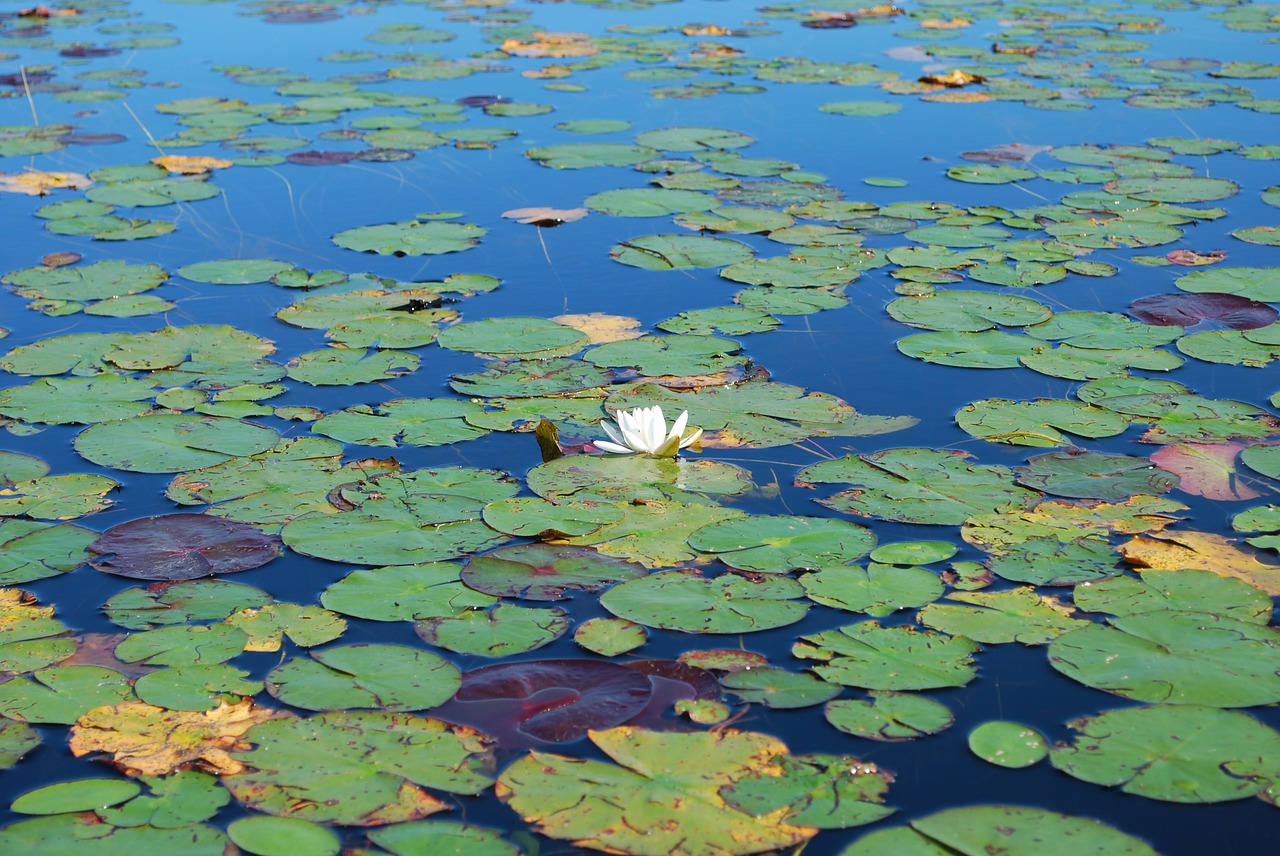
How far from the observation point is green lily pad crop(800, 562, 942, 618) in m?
3.41

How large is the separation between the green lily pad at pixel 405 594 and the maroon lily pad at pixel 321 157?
572 cm

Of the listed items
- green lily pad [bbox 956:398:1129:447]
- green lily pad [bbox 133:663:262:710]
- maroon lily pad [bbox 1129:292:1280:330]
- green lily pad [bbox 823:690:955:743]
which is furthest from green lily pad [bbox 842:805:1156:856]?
maroon lily pad [bbox 1129:292:1280:330]

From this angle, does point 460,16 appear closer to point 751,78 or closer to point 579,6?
point 579,6

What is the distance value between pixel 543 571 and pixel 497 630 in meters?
0.32

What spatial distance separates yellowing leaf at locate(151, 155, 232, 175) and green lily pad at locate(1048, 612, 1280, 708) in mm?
7162

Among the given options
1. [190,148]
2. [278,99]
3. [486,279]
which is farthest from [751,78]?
[486,279]

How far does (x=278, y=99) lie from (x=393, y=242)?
15.6ft

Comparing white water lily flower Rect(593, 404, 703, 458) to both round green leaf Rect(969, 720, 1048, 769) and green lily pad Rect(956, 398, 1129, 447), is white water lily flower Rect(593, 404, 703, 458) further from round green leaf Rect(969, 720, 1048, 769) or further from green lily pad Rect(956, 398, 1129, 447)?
round green leaf Rect(969, 720, 1048, 769)

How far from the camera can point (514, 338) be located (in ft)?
18.0

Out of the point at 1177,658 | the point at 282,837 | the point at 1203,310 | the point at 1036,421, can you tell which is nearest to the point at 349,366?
the point at 1036,421

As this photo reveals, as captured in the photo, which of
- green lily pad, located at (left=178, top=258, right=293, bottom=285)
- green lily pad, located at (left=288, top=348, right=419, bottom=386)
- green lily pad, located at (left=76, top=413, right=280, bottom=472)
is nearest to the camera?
green lily pad, located at (left=76, top=413, right=280, bottom=472)

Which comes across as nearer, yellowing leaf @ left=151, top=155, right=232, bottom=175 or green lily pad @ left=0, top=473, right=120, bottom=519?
green lily pad @ left=0, top=473, right=120, bottom=519

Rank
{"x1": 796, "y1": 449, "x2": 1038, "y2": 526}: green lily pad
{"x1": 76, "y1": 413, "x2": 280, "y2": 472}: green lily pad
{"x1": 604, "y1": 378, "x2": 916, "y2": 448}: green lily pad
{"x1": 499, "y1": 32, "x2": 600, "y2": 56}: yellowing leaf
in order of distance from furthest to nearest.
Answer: {"x1": 499, "y1": 32, "x2": 600, "y2": 56}: yellowing leaf → {"x1": 604, "y1": 378, "x2": 916, "y2": 448}: green lily pad → {"x1": 76, "y1": 413, "x2": 280, "y2": 472}: green lily pad → {"x1": 796, "y1": 449, "x2": 1038, "y2": 526}: green lily pad

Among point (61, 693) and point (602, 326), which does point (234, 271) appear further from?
point (61, 693)
